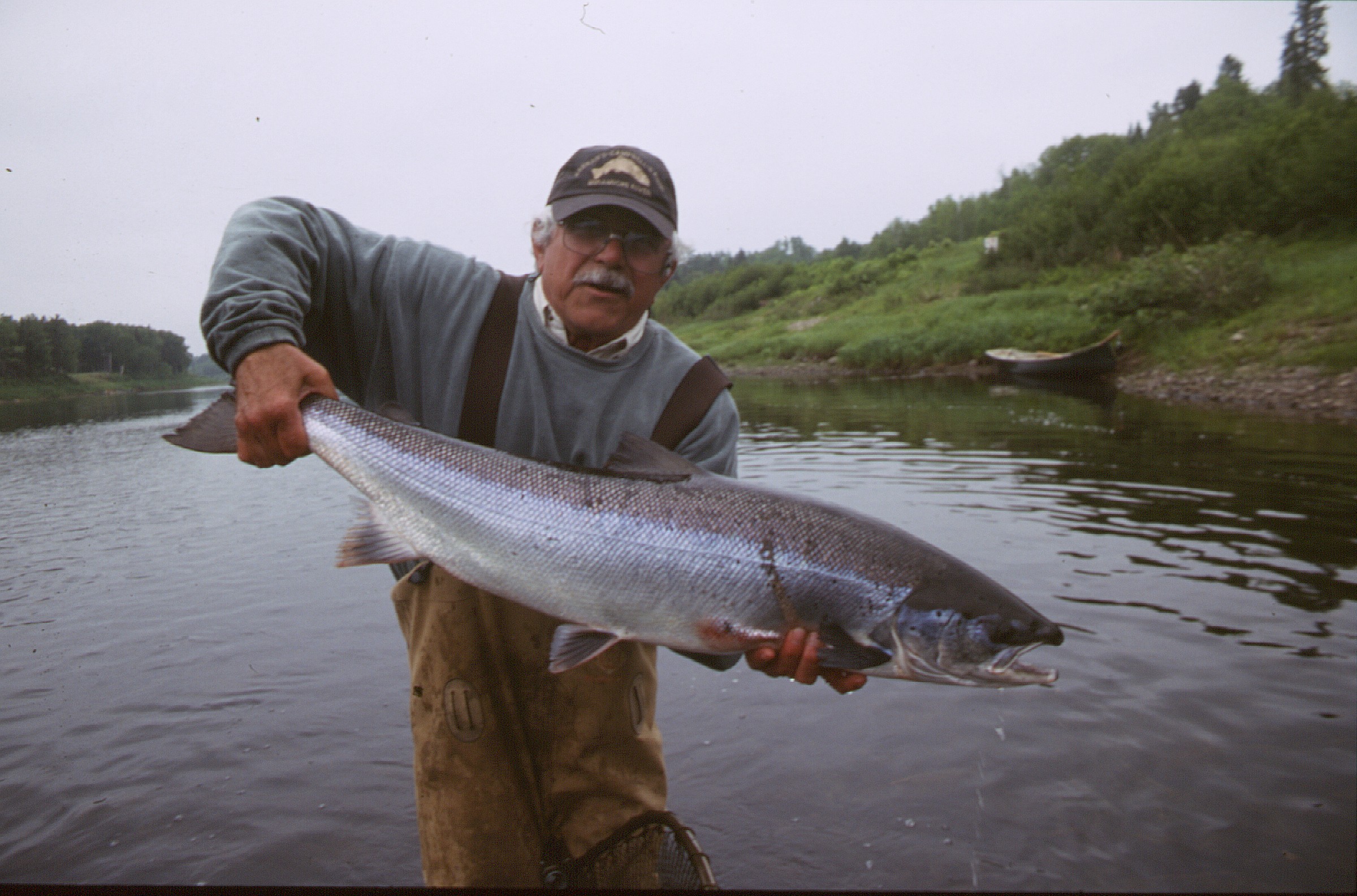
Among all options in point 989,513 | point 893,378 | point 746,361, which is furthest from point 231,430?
point 746,361

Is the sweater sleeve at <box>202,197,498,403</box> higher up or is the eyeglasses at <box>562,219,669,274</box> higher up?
the eyeglasses at <box>562,219,669,274</box>

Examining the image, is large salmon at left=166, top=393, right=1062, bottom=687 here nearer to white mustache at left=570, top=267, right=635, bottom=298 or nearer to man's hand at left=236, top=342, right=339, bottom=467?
man's hand at left=236, top=342, right=339, bottom=467

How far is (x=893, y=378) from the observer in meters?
40.1

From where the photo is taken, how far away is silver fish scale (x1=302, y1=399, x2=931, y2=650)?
2660 millimetres

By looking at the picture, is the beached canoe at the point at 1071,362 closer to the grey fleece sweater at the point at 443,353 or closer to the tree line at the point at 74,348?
the grey fleece sweater at the point at 443,353

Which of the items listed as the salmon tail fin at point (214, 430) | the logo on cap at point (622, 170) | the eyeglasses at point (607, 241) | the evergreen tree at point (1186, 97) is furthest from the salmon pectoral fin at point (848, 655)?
Result: the evergreen tree at point (1186, 97)

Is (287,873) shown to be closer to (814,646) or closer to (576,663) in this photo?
(576,663)

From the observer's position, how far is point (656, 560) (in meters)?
2.67

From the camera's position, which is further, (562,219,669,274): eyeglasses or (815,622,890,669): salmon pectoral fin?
(562,219,669,274): eyeglasses

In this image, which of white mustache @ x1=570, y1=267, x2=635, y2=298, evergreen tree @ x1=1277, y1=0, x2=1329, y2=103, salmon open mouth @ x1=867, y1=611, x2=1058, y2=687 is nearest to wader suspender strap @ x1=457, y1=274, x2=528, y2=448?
white mustache @ x1=570, y1=267, x2=635, y2=298

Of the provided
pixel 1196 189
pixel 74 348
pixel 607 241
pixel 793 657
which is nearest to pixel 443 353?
pixel 607 241

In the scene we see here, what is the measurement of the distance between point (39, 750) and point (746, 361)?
5429cm

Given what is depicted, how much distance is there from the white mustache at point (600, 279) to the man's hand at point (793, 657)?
1496 millimetres

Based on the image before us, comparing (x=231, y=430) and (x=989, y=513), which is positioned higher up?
(x=231, y=430)
